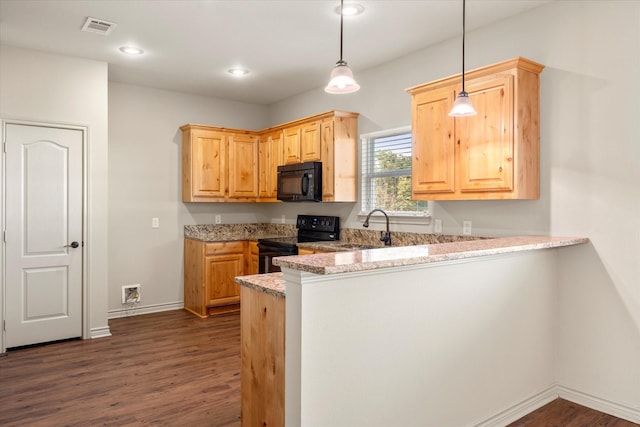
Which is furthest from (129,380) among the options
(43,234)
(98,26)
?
(98,26)

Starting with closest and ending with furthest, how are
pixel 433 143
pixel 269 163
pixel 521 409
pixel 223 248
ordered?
pixel 521 409, pixel 433 143, pixel 223 248, pixel 269 163

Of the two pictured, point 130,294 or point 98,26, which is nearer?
point 98,26

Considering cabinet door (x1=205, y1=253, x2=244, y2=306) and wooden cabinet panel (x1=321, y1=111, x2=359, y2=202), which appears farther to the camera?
cabinet door (x1=205, y1=253, x2=244, y2=306)

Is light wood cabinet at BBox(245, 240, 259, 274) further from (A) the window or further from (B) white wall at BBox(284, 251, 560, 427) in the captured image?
(B) white wall at BBox(284, 251, 560, 427)

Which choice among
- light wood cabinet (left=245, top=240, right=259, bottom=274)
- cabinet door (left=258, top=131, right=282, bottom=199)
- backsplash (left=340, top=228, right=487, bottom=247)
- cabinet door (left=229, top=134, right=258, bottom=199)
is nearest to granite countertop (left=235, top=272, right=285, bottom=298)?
backsplash (left=340, top=228, right=487, bottom=247)

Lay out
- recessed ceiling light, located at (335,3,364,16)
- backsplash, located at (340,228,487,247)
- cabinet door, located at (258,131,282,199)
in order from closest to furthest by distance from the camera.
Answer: recessed ceiling light, located at (335,3,364,16) < backsplash, located at (340,228,487,247) < cabinet door, located at (258,131,282,199)

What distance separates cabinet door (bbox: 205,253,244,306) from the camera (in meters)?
5.12

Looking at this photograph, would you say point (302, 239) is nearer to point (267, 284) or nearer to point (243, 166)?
point (243, 166)

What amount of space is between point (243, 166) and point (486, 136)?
11.1 feet

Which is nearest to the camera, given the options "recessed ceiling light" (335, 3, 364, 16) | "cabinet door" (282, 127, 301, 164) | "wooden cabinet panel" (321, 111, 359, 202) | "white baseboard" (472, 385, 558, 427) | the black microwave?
"white baseboard" (472, 385, 558, 427)

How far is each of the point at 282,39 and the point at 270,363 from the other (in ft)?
9.08

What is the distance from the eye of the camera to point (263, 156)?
18.9 feet

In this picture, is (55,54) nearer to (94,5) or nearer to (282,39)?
(94,5)

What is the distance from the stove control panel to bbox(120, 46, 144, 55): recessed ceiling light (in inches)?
97.8
